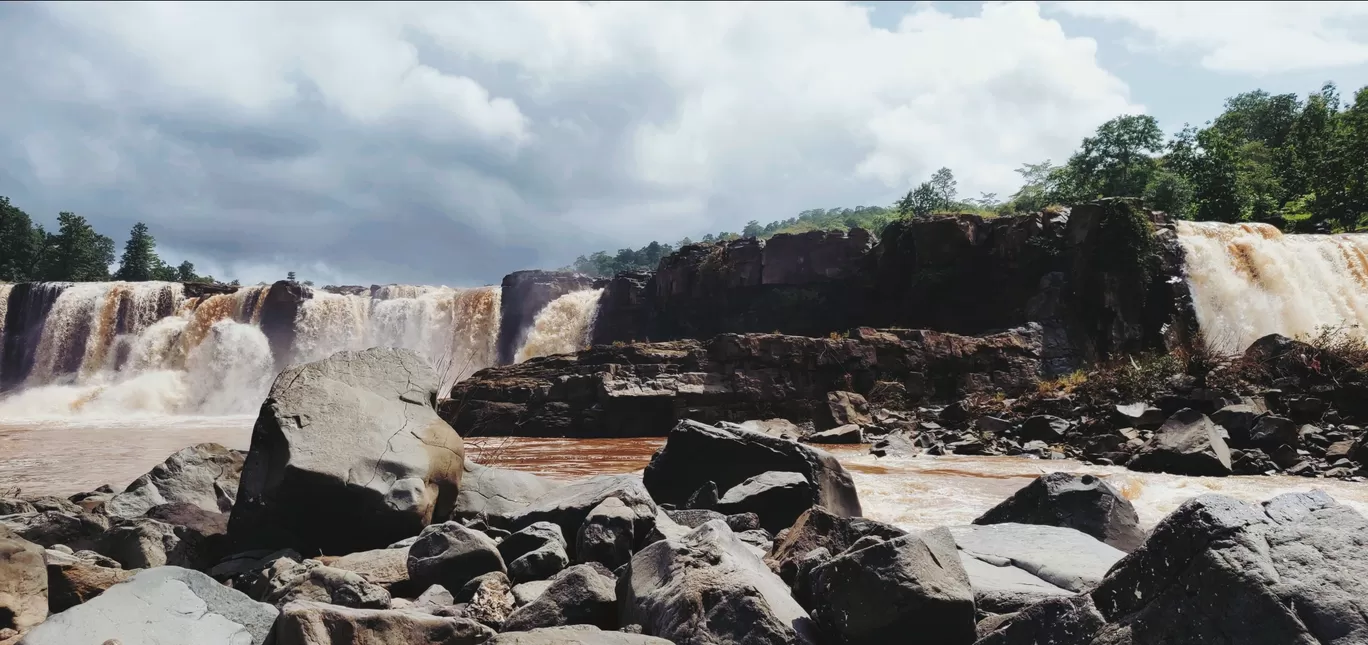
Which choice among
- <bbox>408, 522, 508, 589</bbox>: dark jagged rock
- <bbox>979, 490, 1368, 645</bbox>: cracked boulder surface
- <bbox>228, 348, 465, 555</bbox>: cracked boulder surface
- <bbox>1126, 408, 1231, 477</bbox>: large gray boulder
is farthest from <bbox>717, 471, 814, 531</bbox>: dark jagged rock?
<bbox>1126, 408, 1231, 477</bbox>: large gray boulder

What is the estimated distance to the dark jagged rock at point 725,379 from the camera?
24562mm

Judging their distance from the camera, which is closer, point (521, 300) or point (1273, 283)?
point (1273, 283)

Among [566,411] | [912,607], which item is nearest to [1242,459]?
[912,607]

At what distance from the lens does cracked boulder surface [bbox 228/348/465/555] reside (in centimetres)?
535

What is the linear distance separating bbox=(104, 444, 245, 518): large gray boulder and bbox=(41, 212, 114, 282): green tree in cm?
6545

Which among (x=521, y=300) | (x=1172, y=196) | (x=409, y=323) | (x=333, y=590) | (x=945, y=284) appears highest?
(x=1172, y=196)

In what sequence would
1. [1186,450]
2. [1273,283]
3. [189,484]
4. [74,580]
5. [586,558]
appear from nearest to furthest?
[74,580] < [586,558] < [189,484] < [1186,450] < [1273,283]

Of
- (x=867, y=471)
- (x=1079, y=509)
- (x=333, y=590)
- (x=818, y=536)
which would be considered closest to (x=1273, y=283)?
(x=867, y=471)

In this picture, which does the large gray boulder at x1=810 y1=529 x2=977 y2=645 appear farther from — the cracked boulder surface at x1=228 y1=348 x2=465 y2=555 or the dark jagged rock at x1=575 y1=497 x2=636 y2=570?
the cracked boulder surface at x1=228 y1=348 x2=465 y2=555

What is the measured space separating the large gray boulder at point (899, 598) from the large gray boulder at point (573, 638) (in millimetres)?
744

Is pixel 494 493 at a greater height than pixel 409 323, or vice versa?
pixel 409 323

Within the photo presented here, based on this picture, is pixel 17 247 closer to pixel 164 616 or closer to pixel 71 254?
pixel 71 254

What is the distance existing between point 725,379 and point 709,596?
70.7 feet

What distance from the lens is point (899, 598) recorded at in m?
3.24
